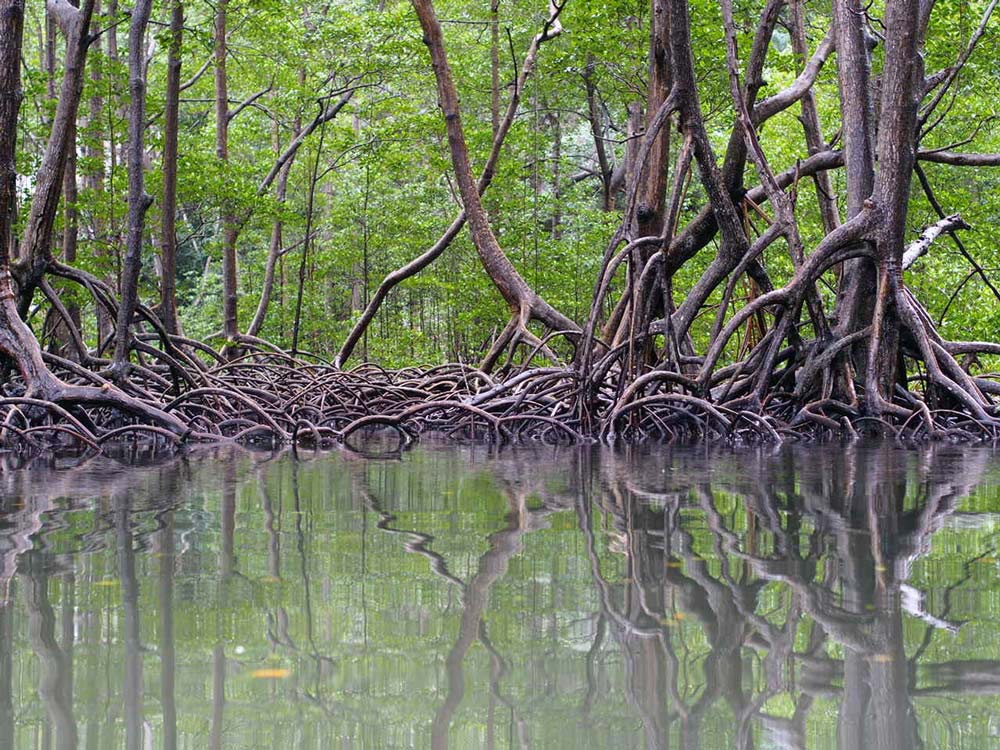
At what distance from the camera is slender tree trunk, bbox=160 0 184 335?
37.6 ft

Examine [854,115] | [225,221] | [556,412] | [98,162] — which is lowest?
[556,412]

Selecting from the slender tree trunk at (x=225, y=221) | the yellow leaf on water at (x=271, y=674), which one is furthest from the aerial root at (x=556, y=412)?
the slender tree trunk at (x=225, y=221)

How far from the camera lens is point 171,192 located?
12.3 meters

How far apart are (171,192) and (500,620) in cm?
1070

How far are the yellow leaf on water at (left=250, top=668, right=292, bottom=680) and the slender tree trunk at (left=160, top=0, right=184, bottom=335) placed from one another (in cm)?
965

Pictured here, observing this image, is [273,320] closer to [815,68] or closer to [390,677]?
[815,68]

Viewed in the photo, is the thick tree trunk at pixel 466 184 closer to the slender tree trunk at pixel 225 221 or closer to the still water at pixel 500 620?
the slender tree trunk at pixel 225 221

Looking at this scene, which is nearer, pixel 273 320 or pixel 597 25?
pixel 597 25

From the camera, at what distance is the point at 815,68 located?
35.0 feet

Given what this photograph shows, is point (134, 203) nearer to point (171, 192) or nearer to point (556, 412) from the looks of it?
point (556, 412)

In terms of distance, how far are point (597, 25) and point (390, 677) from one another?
46.4 ft

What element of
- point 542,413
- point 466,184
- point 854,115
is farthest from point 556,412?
point 466,184

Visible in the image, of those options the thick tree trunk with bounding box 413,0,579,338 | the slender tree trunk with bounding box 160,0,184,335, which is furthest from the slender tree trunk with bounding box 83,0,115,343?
the thick tree trunk with bounding box 413,0,579,338

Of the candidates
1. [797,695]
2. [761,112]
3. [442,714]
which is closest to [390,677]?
[442,714]
